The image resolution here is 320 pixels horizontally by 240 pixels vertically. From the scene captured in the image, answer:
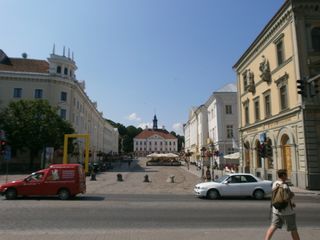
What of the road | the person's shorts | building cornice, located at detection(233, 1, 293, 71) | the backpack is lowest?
the road

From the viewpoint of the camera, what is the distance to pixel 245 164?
37.8 m

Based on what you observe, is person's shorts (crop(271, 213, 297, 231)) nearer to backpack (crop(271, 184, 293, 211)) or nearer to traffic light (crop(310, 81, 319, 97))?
backpack (crop(271, 184, 293, 211))

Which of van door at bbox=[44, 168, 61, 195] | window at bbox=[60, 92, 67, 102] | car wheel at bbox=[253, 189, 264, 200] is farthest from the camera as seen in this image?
window at bbox=[60, 92, 67, 102]


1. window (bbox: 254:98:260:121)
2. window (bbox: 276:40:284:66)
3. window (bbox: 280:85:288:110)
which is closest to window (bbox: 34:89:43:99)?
window (bbox: 254:98:260:121)

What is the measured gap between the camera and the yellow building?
78.4 feet

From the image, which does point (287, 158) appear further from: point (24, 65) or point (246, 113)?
point (24, 65)

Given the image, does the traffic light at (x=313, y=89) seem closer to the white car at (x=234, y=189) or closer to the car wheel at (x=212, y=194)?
the white car at (x=234, y=189)

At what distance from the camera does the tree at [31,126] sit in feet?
136

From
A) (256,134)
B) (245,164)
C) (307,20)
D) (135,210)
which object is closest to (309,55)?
(307,20)

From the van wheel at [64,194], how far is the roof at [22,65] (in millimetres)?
39884

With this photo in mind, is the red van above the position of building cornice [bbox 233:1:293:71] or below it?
below

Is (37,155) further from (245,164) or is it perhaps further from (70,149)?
(245,164)

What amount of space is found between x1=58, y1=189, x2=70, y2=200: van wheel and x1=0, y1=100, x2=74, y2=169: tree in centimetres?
2550

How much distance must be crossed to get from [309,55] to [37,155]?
3956cm
